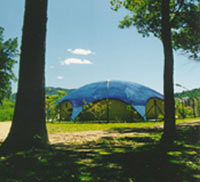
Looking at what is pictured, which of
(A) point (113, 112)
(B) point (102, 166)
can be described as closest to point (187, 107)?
(A) point (113, 112)

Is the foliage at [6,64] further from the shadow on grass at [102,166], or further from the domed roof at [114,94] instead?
the shadow on grass at [102,166]

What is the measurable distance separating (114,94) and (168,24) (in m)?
13.6

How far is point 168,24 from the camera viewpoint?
21.5 feet

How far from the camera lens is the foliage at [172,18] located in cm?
976

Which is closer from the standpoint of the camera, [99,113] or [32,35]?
[32,35]

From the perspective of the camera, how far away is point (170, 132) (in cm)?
622

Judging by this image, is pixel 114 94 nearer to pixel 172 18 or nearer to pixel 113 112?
pixel 113 112

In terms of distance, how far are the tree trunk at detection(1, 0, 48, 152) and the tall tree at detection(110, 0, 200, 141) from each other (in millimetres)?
4060

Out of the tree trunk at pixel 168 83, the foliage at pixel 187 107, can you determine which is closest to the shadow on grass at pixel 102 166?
the tree trunk at pixel 168 83

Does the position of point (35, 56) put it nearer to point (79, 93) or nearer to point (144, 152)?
point (144, 152)

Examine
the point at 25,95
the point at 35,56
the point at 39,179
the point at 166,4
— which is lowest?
the point at 39,179

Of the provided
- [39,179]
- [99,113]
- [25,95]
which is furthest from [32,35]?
[99,113]

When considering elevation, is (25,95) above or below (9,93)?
below

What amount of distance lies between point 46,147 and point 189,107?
845 inches
